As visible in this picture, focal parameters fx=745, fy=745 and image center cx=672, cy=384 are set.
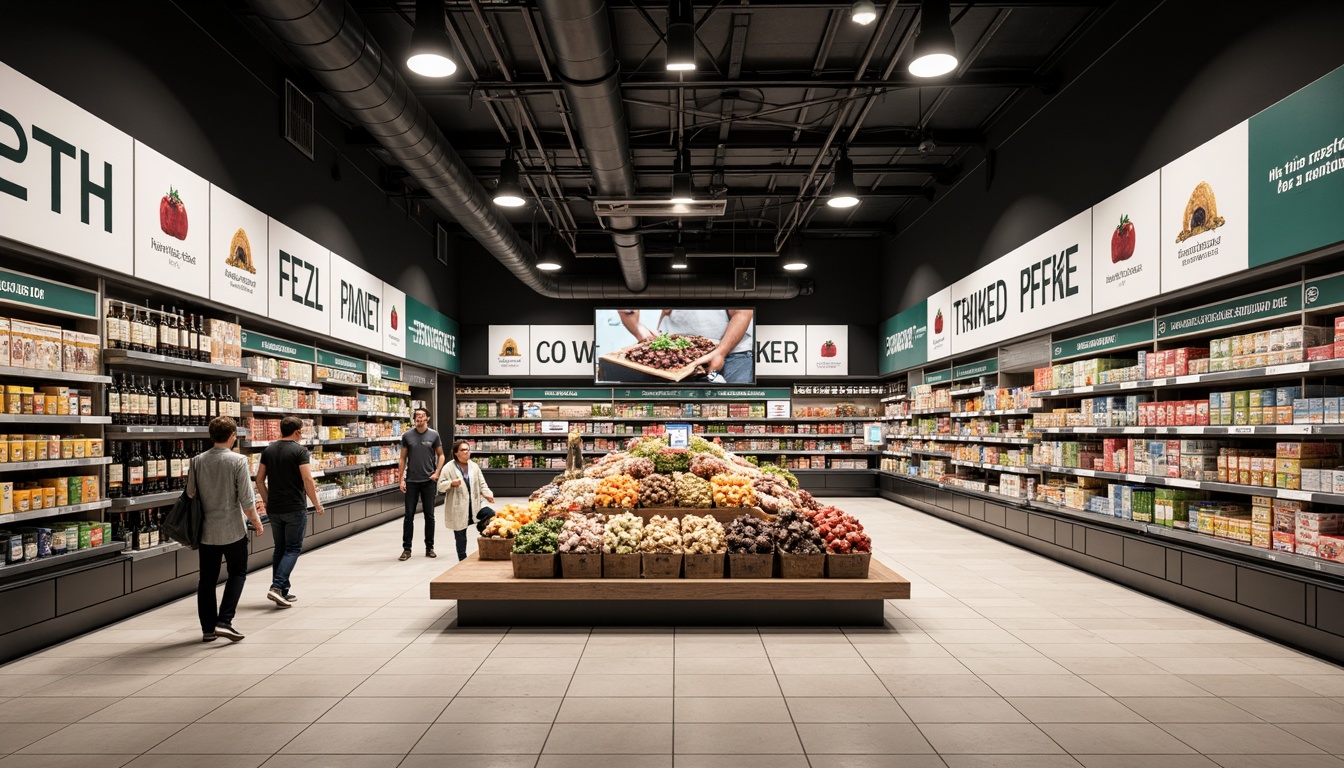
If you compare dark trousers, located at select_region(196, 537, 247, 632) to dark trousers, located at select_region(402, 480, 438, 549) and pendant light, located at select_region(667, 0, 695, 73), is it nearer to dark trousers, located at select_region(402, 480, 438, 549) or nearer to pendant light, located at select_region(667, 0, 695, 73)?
dark trousers, located at select_region(402, 480, 438, 549)

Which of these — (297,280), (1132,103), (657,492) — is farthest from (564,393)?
(1132,103)

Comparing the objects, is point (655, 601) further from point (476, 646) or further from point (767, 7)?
point (767, 7)

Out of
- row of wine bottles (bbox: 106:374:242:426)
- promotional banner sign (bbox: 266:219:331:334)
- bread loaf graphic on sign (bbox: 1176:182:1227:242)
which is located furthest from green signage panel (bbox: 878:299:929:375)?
row of wine bottles (bbox: 106:374:242:426)

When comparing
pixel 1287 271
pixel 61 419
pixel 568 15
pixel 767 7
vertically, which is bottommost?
pixel 61 419

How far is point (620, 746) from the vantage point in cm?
332

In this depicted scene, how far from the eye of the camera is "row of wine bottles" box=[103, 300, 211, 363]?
18.5 feet

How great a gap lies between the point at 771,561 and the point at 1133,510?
3652mm

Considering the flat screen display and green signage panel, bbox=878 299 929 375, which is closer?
green signage panel, bbox=878 299 929 375

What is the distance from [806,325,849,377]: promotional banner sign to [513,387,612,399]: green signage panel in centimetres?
440

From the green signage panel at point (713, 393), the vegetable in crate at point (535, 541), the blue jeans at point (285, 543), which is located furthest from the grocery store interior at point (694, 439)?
the green signage panel at point (713, 393)

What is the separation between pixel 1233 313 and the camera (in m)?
5.62

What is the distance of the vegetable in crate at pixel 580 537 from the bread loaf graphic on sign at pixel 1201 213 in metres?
5.18

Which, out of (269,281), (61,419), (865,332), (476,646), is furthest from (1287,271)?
(865,332)

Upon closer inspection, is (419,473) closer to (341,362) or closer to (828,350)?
(341,362)
